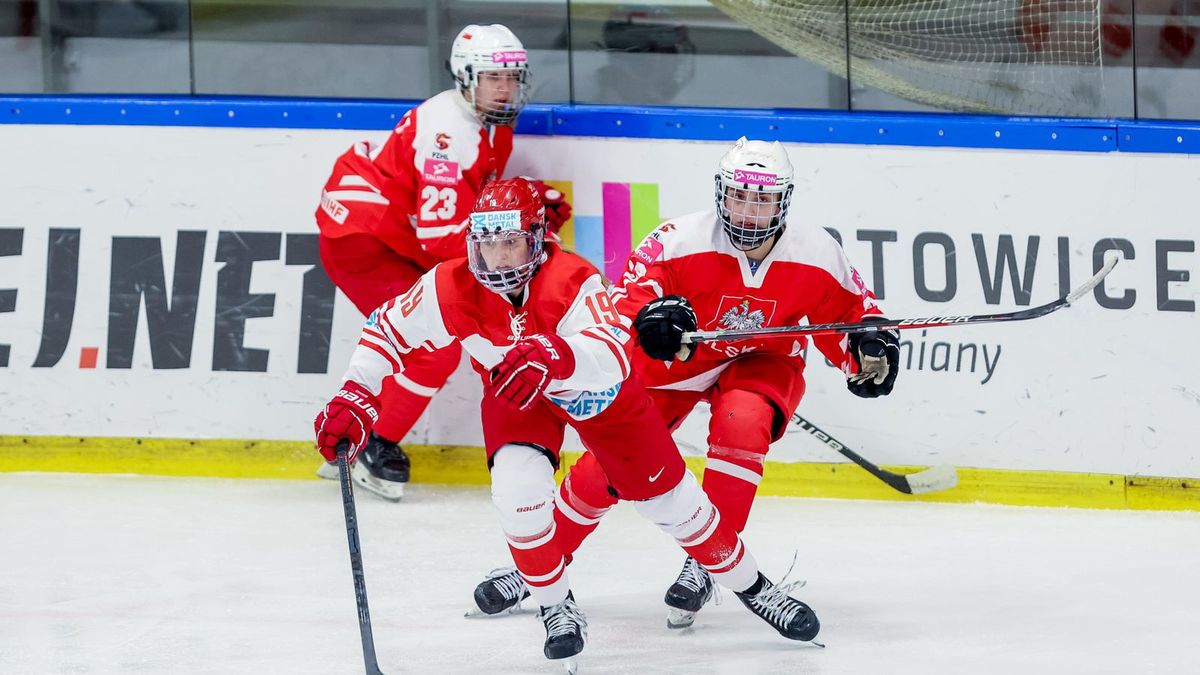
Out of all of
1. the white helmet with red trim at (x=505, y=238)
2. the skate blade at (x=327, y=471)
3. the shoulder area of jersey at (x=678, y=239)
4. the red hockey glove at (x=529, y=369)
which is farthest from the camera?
the skate blade at (x=327, y=471)

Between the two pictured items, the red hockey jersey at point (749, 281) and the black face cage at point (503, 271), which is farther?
the red hockey jersey at point (749, 281)

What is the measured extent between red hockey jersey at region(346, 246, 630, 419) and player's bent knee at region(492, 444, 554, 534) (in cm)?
13

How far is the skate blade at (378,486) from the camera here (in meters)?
4.78

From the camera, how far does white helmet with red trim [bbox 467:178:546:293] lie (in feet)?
10.8

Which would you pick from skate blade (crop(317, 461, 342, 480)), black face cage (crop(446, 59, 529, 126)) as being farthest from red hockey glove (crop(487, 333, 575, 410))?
skate blade (crop(317, 461, 342, 480))

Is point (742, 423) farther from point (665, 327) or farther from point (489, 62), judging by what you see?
point (489, 62)

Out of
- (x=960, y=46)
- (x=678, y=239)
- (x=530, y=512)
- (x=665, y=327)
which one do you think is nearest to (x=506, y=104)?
(x=678, y=239)

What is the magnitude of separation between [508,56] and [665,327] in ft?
4.73

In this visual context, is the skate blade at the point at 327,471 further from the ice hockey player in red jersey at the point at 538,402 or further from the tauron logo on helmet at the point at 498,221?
the tauron logo on helmet at the point at 498,221

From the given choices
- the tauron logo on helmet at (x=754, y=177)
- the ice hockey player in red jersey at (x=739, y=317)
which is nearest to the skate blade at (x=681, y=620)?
the ice hockey player in red jersey at (x=739, y=317)

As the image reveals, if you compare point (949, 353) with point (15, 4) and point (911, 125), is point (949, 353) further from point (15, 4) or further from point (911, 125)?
point (15, 4)

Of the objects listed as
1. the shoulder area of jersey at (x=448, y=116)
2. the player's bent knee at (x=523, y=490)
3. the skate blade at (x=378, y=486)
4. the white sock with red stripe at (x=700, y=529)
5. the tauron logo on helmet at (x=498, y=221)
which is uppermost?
the shoulder area of jersey at (x=448, y=116)

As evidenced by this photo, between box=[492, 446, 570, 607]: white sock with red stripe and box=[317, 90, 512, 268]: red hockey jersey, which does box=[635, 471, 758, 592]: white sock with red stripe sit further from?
box=[317, 90, 512, 268]: red hockey jersey

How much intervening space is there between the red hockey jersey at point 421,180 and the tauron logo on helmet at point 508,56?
151 millimetres
